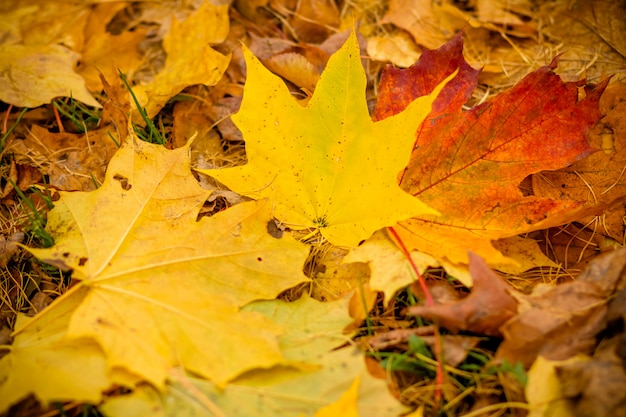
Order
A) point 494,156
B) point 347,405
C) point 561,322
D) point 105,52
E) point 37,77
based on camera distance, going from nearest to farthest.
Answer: point 347,405 → point 561,322 → point 494,156 → point 37,77 → point 105,52

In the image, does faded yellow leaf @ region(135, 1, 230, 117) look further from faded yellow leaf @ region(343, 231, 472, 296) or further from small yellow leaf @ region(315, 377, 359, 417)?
small yellow leaf @ region(315, 377, 359, 417)

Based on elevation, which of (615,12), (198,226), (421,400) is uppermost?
(615,12)

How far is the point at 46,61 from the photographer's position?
4.91 ft

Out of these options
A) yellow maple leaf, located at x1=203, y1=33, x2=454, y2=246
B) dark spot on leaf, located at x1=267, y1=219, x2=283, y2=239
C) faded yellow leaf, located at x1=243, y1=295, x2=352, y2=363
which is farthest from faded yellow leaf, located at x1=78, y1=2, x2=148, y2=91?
faded yellow leaf, located at x1=243, y1=295, x2=352, y2=363

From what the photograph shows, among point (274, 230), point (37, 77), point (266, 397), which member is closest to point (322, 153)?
point (274, 230)

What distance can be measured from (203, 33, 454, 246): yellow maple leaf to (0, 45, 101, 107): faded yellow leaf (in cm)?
62

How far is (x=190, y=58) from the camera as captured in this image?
1.52 metres

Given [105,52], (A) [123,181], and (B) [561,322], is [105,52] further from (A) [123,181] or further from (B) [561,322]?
(B) [561,322]

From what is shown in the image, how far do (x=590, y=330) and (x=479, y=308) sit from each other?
0.65ft

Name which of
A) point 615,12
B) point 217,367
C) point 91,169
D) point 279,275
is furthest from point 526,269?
point 91,169

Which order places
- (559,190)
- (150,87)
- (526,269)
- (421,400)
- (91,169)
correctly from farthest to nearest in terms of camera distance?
(150,87), (91,169), (559,190), (526,269), (421,400)

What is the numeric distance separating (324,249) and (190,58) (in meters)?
0.77

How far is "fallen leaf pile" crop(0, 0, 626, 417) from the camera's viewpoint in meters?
0.84

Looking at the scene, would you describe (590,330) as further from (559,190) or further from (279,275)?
(279,275)
